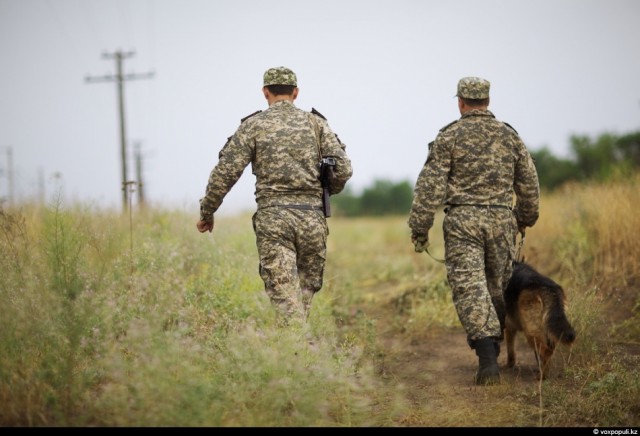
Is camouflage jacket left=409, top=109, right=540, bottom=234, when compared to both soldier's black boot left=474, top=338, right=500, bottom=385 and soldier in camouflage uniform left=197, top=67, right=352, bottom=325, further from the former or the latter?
soldier's black boot left=474, top=338, right=500, bottom=385

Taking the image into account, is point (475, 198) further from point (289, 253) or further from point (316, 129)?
point (289, 253)

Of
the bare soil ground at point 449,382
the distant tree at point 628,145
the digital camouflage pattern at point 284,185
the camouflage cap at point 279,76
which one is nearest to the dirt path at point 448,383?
the bare soil ground at point 449,382

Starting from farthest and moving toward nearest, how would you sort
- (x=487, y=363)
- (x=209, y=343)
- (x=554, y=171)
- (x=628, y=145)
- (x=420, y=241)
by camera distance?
(x=554, y=171), (x=628, y=145), (x=420, y=241), (x=487, y=363), (x=209, y=343)

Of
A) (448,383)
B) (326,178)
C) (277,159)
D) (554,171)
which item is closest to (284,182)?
Answer: (277,159)

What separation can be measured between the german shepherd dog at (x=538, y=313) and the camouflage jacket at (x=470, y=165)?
71 cm

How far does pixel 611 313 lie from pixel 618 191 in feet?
8.77

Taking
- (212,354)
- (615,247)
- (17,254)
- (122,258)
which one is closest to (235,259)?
(122,258)

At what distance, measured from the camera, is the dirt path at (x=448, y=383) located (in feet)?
15.1

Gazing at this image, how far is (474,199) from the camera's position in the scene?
5.73 m

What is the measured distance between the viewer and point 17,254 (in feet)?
18.9

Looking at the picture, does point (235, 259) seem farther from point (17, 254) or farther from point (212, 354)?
point (212, 354)

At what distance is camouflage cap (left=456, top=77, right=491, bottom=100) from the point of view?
5.78 m

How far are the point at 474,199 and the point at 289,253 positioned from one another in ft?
5.46

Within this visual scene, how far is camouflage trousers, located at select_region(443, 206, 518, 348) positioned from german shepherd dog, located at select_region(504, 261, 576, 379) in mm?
253
